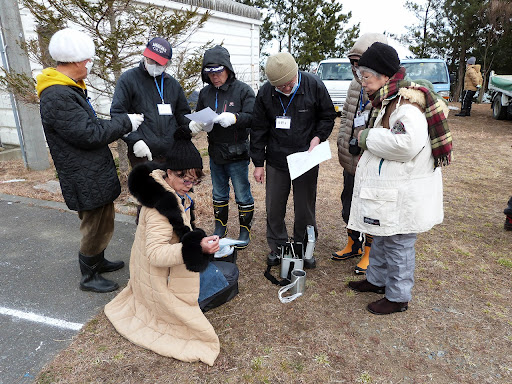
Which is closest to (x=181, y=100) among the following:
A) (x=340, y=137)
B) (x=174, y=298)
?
(x=340, y=137)

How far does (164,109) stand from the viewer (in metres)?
3.33

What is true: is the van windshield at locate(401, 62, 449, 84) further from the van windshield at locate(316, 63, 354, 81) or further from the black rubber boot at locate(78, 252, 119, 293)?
the black rubber boot at locate(78, 252, 119, 293)

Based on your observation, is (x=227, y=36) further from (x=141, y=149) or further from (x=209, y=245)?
(x=209, y=245)

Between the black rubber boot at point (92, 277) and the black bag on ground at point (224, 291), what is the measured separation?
83 cm

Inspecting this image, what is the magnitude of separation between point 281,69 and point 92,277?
2.24 metres

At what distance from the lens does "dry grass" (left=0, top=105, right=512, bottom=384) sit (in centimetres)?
224

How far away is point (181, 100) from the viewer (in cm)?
353

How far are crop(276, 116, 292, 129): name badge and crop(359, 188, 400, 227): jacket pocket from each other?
906 millimetres

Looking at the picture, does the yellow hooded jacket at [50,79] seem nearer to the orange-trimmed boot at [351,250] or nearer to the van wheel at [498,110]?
the orange-trimmed boot at [351,250]

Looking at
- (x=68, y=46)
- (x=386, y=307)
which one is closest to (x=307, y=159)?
(x=386, y=307)

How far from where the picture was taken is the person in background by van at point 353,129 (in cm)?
289

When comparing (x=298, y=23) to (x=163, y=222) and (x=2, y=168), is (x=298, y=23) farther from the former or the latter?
(x=163, y=222)

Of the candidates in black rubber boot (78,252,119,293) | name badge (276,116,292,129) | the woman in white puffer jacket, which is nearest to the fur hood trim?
the woman in white puffer jacket

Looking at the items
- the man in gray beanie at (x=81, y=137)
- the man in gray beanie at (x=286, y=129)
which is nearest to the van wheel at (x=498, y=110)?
the man in gray beanie at (x=286, y=129)
